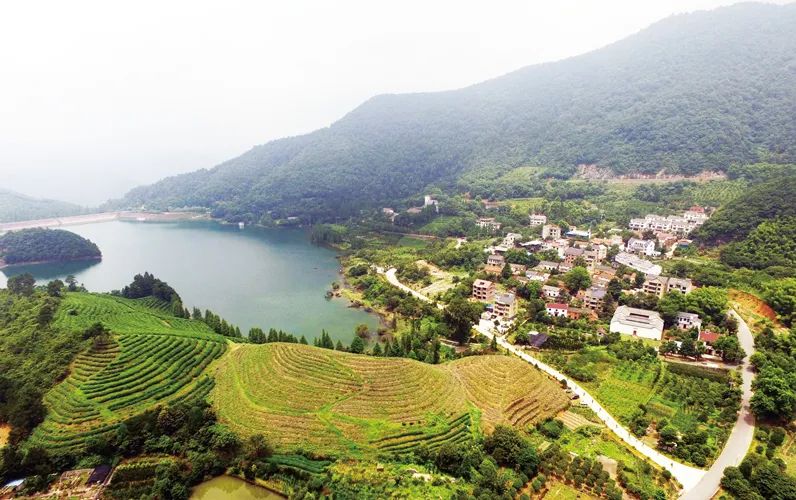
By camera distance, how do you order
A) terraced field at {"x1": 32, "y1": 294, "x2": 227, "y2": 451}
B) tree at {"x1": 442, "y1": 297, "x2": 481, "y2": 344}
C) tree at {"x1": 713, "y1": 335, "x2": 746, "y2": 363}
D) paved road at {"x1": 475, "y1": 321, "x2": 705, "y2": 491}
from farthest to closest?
tree at {"x1": 442, "y1": 297, "x2": 481, "y2": 344}
tree at {"x1": 713, "y1": 335, "x2": 746, "y2": 363}
terraced field at {"x1": 32, "y1": 294, "x2": 227, "y2": 451}
paved road at {"x1": 475, "y1": 321, "x2": 705, "y2": 491}

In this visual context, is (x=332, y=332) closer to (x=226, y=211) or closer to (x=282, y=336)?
(x=282, y=336)

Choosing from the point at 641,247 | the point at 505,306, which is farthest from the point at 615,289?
the point at 641,247

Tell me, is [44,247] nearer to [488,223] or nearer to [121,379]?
[121,379]

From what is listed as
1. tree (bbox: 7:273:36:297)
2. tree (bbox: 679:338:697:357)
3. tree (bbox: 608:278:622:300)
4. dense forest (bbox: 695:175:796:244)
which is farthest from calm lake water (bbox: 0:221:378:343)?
dense forest (bbox: 695:175:796:244)

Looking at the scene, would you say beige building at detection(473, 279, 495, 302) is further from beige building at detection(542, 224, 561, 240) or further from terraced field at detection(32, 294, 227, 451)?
terraced field at detection(32, 294, 227, 451)

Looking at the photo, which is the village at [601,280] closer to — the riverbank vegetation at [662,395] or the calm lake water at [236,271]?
the riverbank vegetation at [662,395]

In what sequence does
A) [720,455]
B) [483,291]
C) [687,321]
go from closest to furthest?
A: [720,455], [687,321], [483,291]

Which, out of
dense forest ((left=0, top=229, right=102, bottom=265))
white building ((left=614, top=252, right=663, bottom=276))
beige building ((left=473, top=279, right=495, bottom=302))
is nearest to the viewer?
beige building ((left=473, top=279, right=495, bottom=302))
